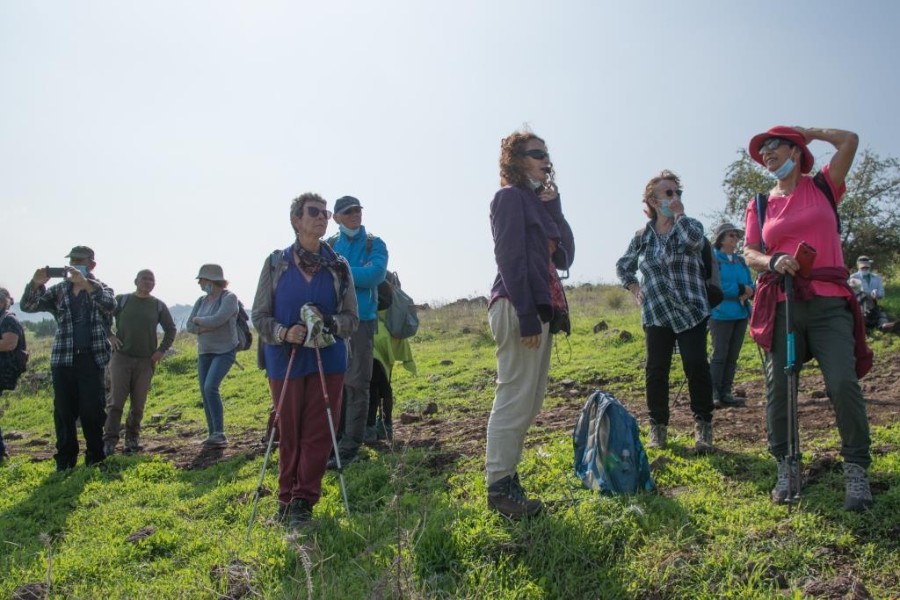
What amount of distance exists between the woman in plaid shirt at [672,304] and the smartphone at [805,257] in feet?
4.27

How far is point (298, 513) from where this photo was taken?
14.6 ft

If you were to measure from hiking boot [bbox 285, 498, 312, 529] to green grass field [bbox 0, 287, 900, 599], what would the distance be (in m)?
0.10

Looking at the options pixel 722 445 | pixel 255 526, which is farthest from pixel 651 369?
pixel 255 526

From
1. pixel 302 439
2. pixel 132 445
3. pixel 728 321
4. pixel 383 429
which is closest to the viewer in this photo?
pixel 302 439

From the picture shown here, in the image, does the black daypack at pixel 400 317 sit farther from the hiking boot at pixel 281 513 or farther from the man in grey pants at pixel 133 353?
the man in grey pants at pixel 133 353

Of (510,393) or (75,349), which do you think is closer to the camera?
(510,393)

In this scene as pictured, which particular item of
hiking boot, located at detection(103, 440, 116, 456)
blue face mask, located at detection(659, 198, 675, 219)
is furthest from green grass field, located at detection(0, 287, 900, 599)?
blue face mask, located at detection(659, 198, 675, 219)

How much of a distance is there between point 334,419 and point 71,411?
3974 millimetres

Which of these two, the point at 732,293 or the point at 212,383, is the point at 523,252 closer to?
the point at 732,293

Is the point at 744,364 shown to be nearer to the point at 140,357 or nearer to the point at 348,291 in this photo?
the point at 348,291

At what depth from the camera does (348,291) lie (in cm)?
497

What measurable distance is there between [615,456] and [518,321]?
1.17 m

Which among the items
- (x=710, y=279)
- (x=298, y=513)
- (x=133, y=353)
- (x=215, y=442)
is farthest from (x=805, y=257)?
(x=133, y=353)

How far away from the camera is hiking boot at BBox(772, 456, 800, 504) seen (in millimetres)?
3855
